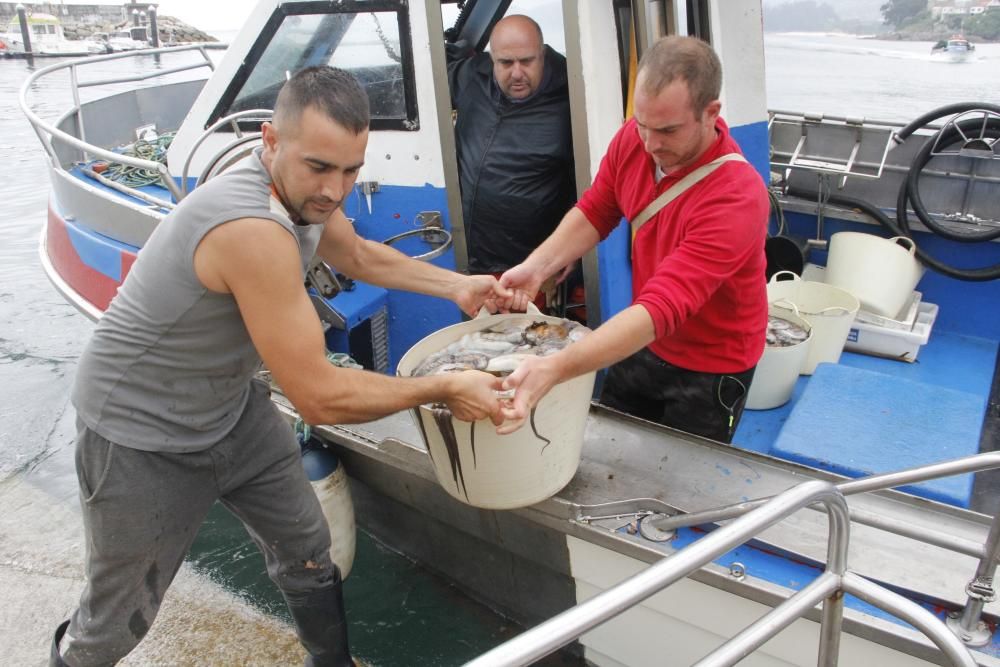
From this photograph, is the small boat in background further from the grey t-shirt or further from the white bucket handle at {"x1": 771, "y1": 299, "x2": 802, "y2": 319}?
the grey t-shirt

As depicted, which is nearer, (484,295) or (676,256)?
(676,256)

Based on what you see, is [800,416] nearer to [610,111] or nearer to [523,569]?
[523,569]

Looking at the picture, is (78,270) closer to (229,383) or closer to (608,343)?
(229,383)

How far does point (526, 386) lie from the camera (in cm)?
201

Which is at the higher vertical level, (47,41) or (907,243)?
(47,41)

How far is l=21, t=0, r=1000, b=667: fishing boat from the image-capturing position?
1.91 meters

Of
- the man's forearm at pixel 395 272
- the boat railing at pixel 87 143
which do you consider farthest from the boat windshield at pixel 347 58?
the man's forearm at pixel 395 272

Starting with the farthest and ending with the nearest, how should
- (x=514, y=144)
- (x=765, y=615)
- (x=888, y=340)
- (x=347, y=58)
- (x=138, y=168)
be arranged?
1. (x=138, y=168)
2. (x=888, y=340)
3. (x=347, y=58)
4. (x=514, y=144)
5. (x=765, y=615)

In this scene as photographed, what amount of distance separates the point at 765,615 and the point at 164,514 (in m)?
1.74

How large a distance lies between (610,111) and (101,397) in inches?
86.9

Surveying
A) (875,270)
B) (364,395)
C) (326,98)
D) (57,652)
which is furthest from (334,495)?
(875,270)

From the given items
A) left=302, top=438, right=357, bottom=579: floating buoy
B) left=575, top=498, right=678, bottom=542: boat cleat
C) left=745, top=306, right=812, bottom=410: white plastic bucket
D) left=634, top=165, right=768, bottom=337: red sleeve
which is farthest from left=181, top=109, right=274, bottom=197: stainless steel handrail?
left=745, top=306, right=812, bottom=410: white plastic bucket

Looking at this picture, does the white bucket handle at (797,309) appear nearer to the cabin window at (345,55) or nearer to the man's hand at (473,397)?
the cabin window at (345,55)

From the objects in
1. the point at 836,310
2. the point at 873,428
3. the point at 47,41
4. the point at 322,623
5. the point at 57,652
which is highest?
the point at 47,41
